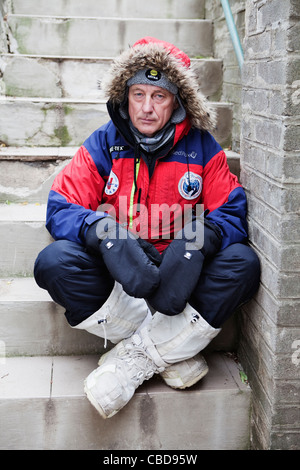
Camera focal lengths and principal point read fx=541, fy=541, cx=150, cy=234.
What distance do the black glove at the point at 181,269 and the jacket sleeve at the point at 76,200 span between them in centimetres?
31

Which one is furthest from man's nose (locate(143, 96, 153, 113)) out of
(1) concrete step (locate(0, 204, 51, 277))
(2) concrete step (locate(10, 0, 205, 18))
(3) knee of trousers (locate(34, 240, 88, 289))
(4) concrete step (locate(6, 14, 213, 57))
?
(2) concrete step (locate(10, 0, 205, 18))

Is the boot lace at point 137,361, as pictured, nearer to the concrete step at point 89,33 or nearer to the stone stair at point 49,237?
the stone stair at point 49,237

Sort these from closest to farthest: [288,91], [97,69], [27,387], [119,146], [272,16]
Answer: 1. [288,91]
2. [272,16]
3. [27,387]
4. [119,146]
5. [97,69]

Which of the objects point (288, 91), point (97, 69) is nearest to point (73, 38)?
point (97, 69)

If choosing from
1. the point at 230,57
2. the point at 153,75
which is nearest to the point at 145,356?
the point at 153,75

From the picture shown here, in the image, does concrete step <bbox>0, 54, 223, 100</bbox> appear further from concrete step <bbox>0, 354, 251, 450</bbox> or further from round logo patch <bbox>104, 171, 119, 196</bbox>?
concrete step <bbox>0, 354, 251, 450</bbox>

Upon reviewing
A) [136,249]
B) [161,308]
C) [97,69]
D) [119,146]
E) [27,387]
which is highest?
[97,69]

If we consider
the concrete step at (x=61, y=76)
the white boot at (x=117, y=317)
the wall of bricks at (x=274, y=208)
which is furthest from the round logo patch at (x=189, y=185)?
the concrete step at (x=61, y=76)

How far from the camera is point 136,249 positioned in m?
1.88

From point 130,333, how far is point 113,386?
27 cm

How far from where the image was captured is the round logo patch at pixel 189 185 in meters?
2.19

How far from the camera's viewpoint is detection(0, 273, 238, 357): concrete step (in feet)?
7.32

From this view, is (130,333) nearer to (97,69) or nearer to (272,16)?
(272,16)

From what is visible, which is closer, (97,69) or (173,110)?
(173,110)
